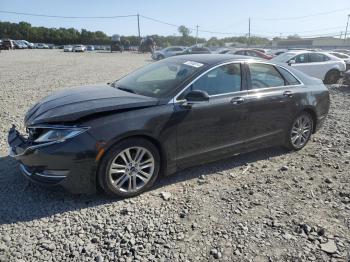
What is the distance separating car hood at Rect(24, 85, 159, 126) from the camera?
3.52 metres

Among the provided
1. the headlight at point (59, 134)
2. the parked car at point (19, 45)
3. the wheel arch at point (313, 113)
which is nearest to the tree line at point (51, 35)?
the parked car at point (19, 45)

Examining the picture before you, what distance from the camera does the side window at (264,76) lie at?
15.2 ft

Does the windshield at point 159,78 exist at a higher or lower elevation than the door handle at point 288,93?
higher

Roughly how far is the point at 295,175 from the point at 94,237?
2913mm

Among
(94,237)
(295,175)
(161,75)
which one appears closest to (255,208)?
(295,175)

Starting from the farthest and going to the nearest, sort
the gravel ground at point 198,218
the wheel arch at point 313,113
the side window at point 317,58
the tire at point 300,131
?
1. the side window at point 317,58
2. the wheel arch at point 313,113
3. the tire at point 300,131
4. the gravel ground at point 198,218

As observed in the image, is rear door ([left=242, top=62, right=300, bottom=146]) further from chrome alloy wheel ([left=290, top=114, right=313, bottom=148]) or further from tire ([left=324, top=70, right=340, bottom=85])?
tire ([left=324, top=70, right=340, bottom=85])

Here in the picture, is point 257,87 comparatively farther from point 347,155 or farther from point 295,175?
point 347,155

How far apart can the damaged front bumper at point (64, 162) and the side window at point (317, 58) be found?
1187 cm

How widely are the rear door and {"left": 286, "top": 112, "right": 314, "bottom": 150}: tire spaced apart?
0.57ft

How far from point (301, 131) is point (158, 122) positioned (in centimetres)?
284

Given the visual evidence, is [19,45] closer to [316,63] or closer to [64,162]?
[316,63]

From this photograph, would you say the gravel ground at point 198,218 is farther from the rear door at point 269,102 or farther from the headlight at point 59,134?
the headlight at point 59,134

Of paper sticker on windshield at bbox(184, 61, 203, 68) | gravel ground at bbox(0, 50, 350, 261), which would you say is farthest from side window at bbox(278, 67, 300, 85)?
paper sticker on windshield at bbox(184, 61, 203, 68)
